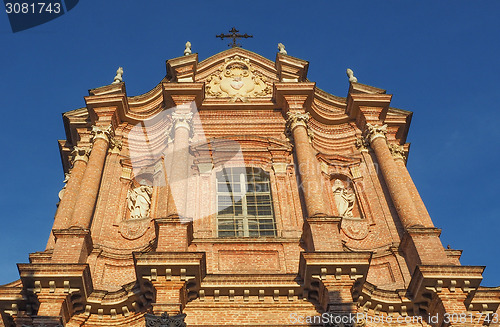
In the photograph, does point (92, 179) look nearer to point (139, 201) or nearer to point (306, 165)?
point (139, 201)

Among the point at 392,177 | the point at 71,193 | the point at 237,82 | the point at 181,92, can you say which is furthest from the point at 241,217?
the point at 237,82

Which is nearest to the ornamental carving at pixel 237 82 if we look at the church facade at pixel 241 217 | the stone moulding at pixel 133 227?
the church facade at pixel 241 217

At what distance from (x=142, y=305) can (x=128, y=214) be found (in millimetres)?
4672

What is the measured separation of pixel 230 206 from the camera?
17.9 meters

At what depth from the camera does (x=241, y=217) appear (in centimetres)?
1747

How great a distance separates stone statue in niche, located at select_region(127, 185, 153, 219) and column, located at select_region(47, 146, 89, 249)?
5.60ft

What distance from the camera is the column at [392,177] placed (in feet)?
52.4

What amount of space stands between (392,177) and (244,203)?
4.75 metres

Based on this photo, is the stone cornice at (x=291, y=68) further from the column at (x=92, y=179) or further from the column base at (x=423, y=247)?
the column base at (x=423, y=247)

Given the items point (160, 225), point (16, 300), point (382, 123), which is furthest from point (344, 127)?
point (16, 300)

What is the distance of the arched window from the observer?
55.9ft

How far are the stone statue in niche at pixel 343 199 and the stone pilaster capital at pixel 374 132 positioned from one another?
1.98m

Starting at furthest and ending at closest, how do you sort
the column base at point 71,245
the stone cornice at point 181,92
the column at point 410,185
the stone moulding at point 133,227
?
Result: the stone cornice at point 181,92, the stone moulding at point 133,227, the column at point 410,185, the column base at point 71,245

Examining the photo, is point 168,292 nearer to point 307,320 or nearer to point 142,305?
point 142,305
